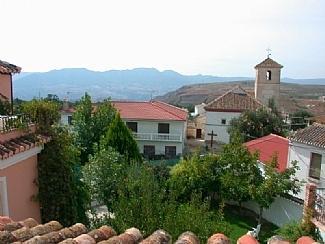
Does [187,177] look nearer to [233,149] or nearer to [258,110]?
[233,149]

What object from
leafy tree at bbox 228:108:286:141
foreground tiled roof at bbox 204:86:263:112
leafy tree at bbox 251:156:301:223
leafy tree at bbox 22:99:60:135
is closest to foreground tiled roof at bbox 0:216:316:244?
leafy tree at bbox 22:99:60:135

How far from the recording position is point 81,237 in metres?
3.78

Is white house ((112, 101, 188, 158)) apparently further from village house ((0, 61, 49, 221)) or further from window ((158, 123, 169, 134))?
village house ((0, 61, 49, 221))

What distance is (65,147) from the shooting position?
900cm

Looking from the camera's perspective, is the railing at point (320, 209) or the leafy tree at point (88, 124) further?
the leafy tree at point (88, 124)

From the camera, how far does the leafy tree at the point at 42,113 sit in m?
8.40

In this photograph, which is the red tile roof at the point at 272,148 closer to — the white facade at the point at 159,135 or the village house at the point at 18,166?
the white facade at the point at 159,135

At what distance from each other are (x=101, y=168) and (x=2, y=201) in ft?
32.2

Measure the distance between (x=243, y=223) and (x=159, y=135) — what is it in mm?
17047

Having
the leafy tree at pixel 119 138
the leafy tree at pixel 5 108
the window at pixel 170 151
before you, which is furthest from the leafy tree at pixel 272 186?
the window at pixel 170 151

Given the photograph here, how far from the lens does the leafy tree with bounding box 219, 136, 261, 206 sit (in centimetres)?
1880

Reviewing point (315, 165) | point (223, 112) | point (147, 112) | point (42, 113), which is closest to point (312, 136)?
point (315, 165)

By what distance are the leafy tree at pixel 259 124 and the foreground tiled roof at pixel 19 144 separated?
27565 mm

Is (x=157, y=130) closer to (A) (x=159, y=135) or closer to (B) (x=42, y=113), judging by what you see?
(A) (x=159, y=135)
